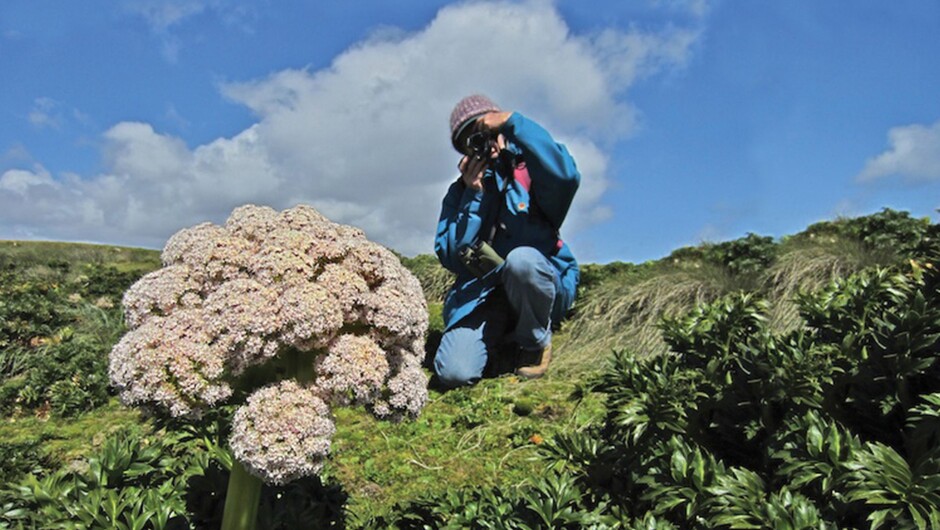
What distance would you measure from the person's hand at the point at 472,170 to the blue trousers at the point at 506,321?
0.70 meters

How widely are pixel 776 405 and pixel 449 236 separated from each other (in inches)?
159

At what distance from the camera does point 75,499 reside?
246cm

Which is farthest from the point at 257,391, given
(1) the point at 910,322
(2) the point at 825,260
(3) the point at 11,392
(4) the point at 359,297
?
(2) the point at 825,260

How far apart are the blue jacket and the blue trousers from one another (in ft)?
0.60

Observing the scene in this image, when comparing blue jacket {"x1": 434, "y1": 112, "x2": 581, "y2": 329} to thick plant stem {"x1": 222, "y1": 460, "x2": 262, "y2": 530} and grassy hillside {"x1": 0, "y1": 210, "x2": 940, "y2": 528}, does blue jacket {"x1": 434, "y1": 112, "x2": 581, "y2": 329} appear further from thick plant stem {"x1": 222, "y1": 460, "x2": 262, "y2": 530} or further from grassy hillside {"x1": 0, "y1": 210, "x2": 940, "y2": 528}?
thick plant stem {"x1": 222, "y1": 460, "x2": 262, "y2": 530}

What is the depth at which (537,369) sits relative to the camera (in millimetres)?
6254

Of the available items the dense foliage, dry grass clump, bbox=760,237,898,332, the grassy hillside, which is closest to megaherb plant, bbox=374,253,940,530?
the grassy hillside

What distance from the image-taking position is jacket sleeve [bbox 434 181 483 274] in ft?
19.8

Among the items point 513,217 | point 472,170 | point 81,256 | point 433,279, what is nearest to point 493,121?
point 472,170

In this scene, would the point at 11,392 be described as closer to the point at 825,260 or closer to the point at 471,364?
the point at 471,364

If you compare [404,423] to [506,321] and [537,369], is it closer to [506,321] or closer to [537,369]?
[537,369]

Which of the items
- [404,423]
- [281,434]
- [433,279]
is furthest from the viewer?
[433,279]

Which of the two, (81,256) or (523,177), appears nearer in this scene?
(523,177)

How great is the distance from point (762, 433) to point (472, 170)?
3749 mm
